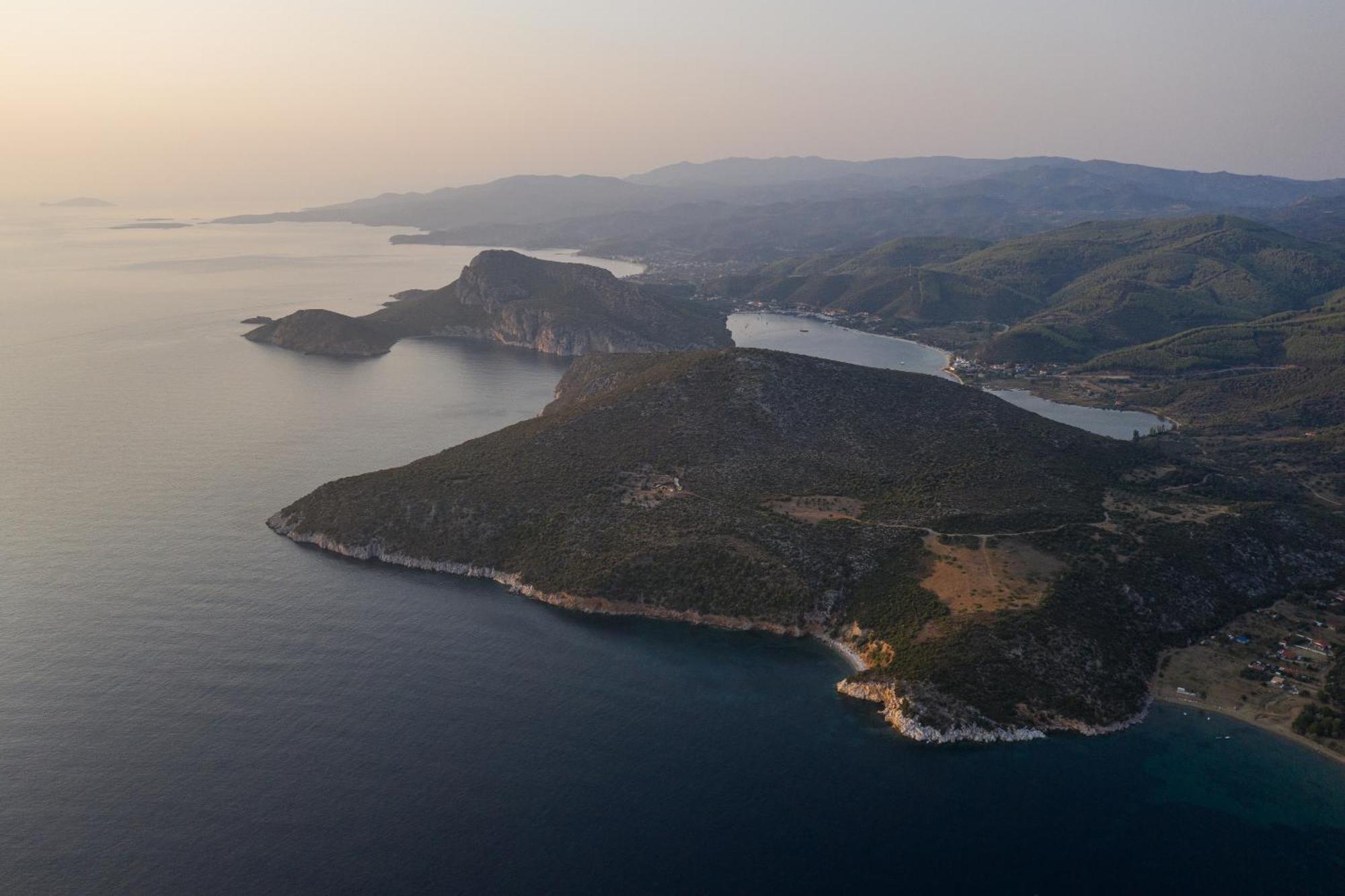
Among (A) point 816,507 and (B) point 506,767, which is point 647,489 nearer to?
(A) point 816,507

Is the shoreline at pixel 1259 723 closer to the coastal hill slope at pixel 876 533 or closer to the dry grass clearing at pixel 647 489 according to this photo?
the coastal hill slope at pixel 876 533

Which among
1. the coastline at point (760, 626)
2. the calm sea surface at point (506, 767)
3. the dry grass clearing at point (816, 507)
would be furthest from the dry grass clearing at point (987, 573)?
the calm sea surface at point (506, 767)

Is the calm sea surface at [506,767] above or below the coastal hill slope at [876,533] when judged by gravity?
below

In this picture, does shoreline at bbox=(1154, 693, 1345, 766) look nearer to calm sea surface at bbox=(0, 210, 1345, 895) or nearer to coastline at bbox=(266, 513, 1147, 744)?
calm sea surface at bbox=(0, 210, 1345, 895)

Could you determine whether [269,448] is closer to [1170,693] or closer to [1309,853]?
[1170,693]

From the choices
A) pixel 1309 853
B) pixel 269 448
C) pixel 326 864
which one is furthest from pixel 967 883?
pixel 269 448

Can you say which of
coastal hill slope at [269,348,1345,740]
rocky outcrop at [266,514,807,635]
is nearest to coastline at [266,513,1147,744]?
rocky outcrop at [266,514,807,635]
